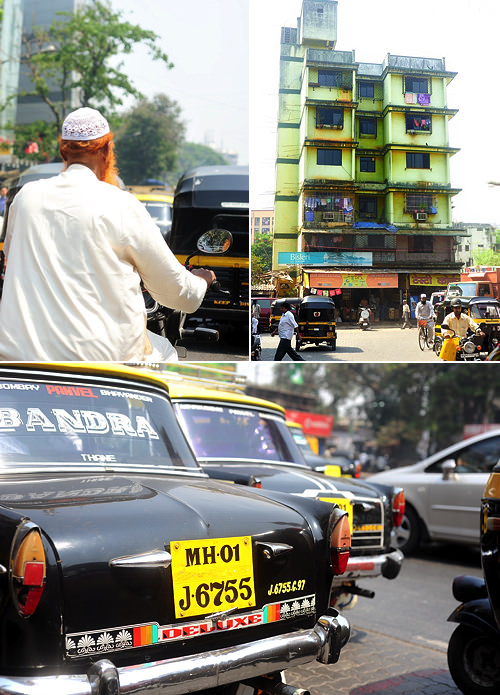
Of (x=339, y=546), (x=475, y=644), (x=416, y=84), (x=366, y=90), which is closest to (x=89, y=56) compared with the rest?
(x=366, y=90)

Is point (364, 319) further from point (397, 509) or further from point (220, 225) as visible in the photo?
point (397, 509)

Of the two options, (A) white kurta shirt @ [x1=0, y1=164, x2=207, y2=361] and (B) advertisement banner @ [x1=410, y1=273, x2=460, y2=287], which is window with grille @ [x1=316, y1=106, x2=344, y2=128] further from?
(A) white kurta shirt @ [x1=0, y1=164, x2=207, y2=361]

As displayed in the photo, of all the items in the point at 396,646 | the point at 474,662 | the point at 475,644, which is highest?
the point at 475,644

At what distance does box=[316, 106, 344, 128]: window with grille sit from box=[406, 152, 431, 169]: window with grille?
39 cm

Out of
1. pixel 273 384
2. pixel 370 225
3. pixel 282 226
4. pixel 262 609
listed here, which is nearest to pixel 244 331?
pixel 282 226

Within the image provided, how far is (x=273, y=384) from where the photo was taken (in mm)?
43594

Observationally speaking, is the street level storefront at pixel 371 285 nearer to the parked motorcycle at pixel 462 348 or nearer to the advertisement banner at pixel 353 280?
the advertisement banner at pixel 353 280

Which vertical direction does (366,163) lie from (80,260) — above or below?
above

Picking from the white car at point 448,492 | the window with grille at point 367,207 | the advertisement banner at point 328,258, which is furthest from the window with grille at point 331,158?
the white car at point 448,492

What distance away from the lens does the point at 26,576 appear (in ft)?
8.38

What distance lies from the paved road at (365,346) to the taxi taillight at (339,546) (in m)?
0.87

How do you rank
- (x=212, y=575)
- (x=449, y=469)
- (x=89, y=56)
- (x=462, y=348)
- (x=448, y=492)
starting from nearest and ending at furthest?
(x=212, y=575) < (x=89, y=56) < (x=462, y=348) < (x=449, y=469) < (x=448, y=492)

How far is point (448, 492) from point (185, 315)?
5675mm

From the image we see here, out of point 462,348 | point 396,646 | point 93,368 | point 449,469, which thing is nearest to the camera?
point 93,368
